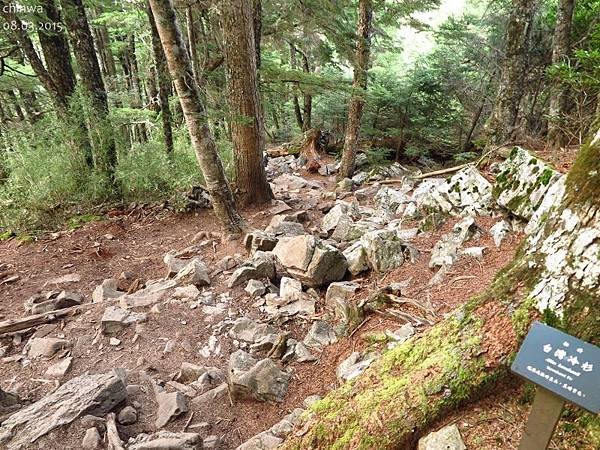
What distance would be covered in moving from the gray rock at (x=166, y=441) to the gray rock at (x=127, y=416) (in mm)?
197

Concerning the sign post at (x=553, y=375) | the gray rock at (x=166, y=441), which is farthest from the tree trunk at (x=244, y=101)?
the sign post at (x=553, y=375)

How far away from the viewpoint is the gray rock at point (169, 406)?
321 cm

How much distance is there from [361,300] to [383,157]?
8430 mm

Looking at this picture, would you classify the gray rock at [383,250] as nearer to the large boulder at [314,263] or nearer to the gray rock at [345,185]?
the large boulder at [314,263]

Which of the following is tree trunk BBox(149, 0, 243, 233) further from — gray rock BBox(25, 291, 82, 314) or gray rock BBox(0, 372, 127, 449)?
gray rock BBox(0, 372, 127, 449)

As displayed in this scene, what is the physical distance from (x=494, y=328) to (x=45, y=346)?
177 inches

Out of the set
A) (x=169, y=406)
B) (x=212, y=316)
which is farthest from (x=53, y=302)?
(x=169, y=406)

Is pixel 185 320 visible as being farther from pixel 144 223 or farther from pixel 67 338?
pixel 144 223

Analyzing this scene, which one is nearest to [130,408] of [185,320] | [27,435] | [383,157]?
[27,435]

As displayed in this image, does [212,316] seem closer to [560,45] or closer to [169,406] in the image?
[169,406]

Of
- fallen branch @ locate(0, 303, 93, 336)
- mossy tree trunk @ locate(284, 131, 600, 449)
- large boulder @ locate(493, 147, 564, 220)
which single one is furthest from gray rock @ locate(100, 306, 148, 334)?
large boulder @ locate(493, 147, 564, 220)

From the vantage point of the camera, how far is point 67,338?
4.39 meters

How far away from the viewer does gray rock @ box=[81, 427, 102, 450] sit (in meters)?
2.80
